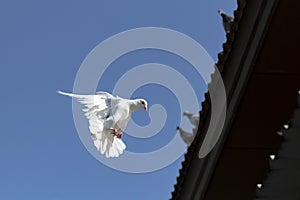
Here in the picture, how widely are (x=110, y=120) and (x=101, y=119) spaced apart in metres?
0.34

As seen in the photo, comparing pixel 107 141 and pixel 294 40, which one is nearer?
pixel 294 40

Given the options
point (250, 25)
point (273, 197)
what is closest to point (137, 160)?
point (273, 197)

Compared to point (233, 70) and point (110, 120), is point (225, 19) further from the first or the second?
point (110, 120)

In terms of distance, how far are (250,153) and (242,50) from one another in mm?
1430

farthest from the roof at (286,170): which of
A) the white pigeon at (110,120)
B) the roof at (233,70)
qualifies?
the white pigeon at (110,120)

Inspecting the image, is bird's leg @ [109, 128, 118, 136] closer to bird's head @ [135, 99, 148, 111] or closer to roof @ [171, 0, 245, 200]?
bird's head @ [135, 99, 148, 111]

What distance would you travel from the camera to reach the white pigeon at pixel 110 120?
1003 cm

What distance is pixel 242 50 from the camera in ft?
19.8

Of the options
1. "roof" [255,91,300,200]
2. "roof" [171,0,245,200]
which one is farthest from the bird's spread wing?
"roof" [255,91,300,200]

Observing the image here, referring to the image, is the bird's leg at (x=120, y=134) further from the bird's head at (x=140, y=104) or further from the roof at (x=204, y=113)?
the roof at (x=204, y=113)

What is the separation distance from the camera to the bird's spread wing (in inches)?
399

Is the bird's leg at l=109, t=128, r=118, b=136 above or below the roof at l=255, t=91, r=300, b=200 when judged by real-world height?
above

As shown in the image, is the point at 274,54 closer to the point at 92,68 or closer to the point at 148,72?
the point at 148,72

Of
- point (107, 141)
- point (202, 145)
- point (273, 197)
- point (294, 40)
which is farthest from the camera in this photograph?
point (107, 141)
